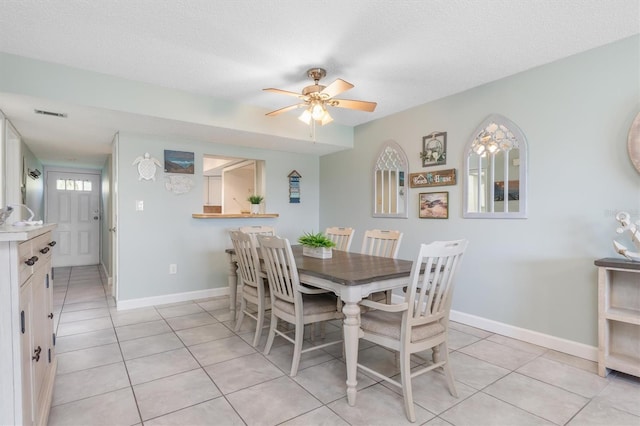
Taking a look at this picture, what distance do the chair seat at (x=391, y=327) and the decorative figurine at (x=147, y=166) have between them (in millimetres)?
3114

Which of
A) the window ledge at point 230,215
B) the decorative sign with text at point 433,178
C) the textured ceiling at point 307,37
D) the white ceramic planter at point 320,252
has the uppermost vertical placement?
the textured ceiling at point 307,37

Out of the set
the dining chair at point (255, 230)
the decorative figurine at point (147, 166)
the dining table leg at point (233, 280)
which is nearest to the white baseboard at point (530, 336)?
the dining chair at point (255, 230)

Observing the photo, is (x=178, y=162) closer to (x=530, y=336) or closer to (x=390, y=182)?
(x=390, y=182)

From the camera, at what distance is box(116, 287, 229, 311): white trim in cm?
383

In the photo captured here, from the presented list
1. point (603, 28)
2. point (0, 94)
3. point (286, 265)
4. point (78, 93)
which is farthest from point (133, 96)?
point (603, 28)

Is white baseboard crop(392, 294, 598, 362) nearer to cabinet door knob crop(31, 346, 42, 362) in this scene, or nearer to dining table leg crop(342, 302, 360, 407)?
dining table leg crop(342, 302, 360, 407)

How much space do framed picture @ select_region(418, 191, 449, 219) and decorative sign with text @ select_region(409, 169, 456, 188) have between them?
0.11m

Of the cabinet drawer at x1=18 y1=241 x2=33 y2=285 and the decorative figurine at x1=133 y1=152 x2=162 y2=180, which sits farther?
the decorative figurine at x1=133 y1=152 x2=162 y2=180

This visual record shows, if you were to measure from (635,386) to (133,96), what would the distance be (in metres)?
4.40

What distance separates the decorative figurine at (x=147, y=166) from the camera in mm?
3886

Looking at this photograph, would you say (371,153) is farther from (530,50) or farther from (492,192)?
(530,50)

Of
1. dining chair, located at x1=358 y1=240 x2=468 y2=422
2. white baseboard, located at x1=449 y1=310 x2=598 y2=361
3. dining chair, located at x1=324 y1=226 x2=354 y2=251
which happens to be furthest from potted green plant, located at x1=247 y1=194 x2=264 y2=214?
dining chair, located at x1=358 y1=240 x2=468 y2=422

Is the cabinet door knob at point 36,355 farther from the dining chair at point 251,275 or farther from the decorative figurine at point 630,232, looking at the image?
the decorative figurine at point 630,232

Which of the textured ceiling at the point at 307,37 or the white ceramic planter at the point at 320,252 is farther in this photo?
the white ceramic planter at the point at 320,252
